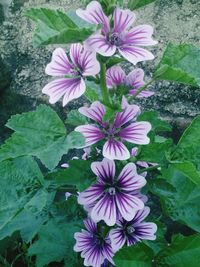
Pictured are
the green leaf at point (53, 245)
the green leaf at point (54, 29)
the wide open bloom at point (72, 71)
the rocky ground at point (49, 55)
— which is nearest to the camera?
the green leaf at point (54, 29)

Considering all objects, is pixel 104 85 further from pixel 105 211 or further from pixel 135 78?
pixel 105 211

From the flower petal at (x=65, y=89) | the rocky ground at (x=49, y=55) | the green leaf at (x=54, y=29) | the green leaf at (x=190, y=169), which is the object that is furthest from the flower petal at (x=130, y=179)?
the rocky ground at (x=49, y=55)

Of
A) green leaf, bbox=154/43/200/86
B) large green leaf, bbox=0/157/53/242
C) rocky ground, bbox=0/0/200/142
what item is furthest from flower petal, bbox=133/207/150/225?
rocky ground, bbox=0/0/200/142

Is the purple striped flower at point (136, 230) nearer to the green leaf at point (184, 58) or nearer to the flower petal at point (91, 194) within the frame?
the flower petal at point (91, 194)

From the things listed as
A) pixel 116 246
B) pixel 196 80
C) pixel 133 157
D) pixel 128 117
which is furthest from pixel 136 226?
pixel 196 80

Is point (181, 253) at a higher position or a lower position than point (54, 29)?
lower

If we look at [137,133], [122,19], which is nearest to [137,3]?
[122,19]

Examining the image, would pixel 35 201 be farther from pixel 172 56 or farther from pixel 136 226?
pixel 172 56
